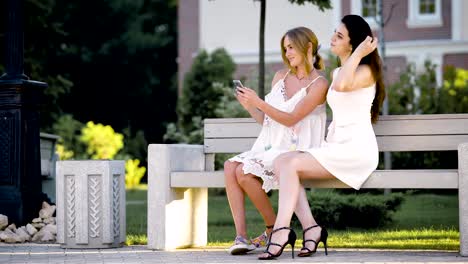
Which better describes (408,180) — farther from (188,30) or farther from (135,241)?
(188,30)

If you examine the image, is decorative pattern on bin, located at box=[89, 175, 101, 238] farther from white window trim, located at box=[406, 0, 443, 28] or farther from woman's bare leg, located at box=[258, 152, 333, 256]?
white window trim, located at box=[406, 0, 443, 28]

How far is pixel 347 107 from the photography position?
6.09 meters

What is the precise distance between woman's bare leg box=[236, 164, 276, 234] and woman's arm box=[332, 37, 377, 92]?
2.70 ft

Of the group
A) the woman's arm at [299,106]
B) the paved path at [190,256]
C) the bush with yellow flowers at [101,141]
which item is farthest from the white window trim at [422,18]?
the woman's arm at [299,106]

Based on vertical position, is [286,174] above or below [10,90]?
below

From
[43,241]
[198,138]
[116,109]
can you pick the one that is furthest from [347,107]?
[116,109]

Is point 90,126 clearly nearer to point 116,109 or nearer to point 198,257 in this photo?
point 116,109

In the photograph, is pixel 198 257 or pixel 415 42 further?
pixel 415 42

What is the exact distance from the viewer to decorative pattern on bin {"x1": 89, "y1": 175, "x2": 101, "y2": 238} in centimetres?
686

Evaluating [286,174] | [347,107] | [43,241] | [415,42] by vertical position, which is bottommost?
[43,241]

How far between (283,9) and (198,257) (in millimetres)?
19724

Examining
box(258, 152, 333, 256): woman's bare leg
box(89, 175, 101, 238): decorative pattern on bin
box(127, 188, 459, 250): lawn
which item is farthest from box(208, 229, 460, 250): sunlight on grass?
box(258, 152, 333, 256): woman's bare leg

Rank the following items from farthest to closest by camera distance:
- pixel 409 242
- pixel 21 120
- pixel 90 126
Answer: pixel 90 126 < pixel 21 120 < pixel 409 242

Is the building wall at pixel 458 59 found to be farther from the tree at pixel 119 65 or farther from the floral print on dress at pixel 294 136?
the floral print on dress at pixel 294 136
